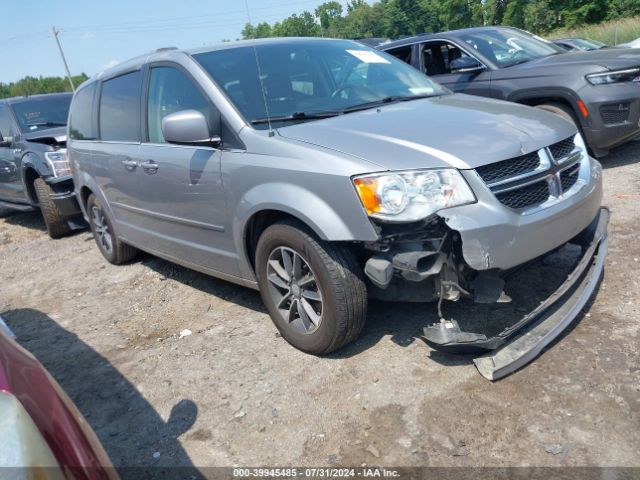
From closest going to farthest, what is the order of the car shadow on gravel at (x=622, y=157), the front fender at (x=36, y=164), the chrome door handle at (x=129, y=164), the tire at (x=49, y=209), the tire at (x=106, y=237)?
1. the chrome door handle at (x=129, y=164)
2. the tire at (x=106, y=237)
3. the car shadow on gravel at (x=622, y=157)
4. the front fender at (x=36, y=164)
5. the tire at (x=49, y=209)

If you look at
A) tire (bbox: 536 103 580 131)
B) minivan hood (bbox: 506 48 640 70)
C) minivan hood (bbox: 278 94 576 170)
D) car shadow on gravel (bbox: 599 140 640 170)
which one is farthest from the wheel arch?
car shadow on gravel (bbox: 599 140 640 170)

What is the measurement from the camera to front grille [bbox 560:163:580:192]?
3.09 meters

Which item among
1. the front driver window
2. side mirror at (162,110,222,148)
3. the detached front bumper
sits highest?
the front driver window

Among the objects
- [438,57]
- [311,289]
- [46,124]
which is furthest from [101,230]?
[438,57]

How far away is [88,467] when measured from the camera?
1.56m

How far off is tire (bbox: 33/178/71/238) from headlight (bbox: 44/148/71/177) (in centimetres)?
39

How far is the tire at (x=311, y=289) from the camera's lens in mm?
2939

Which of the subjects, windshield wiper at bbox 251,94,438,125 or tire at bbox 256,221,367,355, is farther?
windshield wiper at bbox 251,94,438,125

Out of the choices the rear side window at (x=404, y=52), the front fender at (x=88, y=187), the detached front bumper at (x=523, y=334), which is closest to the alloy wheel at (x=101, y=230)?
the front fender at (x=88, y=187)

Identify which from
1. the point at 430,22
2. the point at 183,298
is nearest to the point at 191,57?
the point at 183,298

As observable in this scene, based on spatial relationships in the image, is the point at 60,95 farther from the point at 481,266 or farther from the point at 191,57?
the point at 481,266

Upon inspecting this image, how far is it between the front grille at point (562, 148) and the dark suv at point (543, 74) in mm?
3069

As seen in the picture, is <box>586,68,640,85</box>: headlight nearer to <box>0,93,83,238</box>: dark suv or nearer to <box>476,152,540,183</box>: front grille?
<box>476,152,540,183</box>: front grille

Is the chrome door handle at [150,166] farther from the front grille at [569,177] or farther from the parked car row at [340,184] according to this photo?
the front grille at [569,177]
